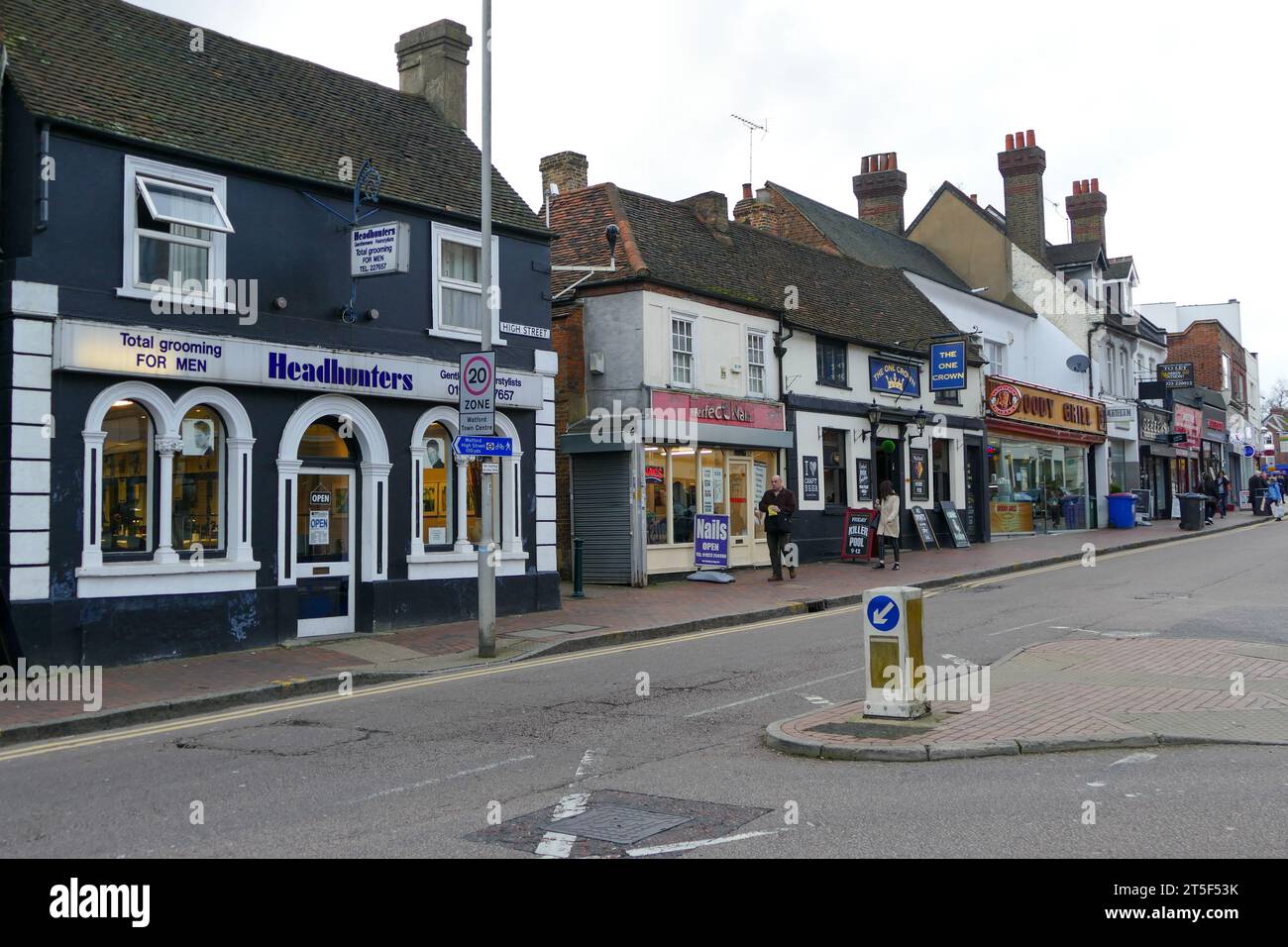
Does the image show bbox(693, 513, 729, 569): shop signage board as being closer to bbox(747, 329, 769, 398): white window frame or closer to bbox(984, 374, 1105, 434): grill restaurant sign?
bbox(747, 329, 769, 398): white window frame

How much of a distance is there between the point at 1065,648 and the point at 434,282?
1011cm

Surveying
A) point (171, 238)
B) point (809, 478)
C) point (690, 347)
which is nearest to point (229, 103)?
point (171, 238)

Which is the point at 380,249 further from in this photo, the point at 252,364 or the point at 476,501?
the point at 476,501

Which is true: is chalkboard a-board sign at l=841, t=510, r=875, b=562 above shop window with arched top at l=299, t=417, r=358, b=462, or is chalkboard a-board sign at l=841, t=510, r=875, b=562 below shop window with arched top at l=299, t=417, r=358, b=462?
below

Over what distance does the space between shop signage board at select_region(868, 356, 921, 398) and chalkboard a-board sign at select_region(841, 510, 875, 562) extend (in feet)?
15.1

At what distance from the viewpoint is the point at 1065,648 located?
11.9 m

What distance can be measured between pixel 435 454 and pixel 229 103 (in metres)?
5.65

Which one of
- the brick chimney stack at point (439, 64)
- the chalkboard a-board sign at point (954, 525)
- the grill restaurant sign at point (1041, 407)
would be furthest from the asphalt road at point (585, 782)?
the grill restaurant sign at point (1041, 407)

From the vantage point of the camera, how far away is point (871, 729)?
27.4 ft

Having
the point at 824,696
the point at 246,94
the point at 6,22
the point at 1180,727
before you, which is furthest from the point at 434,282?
the point at 1180,727

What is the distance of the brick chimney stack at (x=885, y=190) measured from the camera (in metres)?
41.0

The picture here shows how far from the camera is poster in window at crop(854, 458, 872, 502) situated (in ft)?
91.9

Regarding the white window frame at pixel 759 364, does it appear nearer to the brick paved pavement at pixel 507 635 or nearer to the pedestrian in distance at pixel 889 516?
the pedestrian in distance at pixel 889 516

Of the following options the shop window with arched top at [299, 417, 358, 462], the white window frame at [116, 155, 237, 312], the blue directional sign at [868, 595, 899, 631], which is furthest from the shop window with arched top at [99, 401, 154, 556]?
the blue directional sign at [868, 595, 899, 631]
